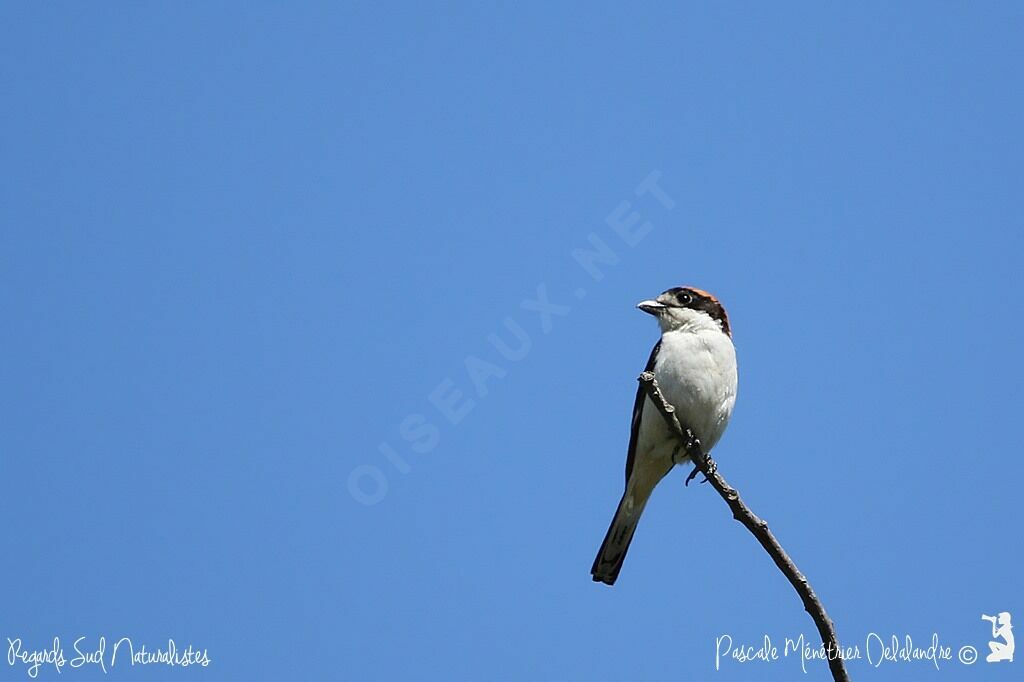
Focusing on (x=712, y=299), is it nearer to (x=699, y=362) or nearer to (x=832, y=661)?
(x=699, y=362)

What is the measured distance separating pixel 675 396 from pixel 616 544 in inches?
63.3

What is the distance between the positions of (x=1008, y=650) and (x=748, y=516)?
3.10 meters

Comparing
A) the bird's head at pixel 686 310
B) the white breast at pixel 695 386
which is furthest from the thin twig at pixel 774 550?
the bird's head at pixel 686 310

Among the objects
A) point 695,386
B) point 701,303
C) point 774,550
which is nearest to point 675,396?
point 695,386

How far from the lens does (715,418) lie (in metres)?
8.88

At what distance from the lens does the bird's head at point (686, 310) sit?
934cm

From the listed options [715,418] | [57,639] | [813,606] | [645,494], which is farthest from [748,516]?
[57,639]

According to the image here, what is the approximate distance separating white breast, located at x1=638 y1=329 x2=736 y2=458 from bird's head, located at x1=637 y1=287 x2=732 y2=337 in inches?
6.0

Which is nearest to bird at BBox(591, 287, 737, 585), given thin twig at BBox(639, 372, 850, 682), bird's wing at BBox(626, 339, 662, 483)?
bird's wing at BBox(626, 339, 662, 483)

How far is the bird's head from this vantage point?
30.7ft

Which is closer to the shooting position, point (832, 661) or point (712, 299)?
point (832, 661)

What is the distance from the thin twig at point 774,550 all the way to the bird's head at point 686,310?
5.93ft

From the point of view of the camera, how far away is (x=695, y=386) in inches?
343

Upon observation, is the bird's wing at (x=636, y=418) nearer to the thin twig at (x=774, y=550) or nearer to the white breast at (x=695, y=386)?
the white breast at (x=695, y=386)
